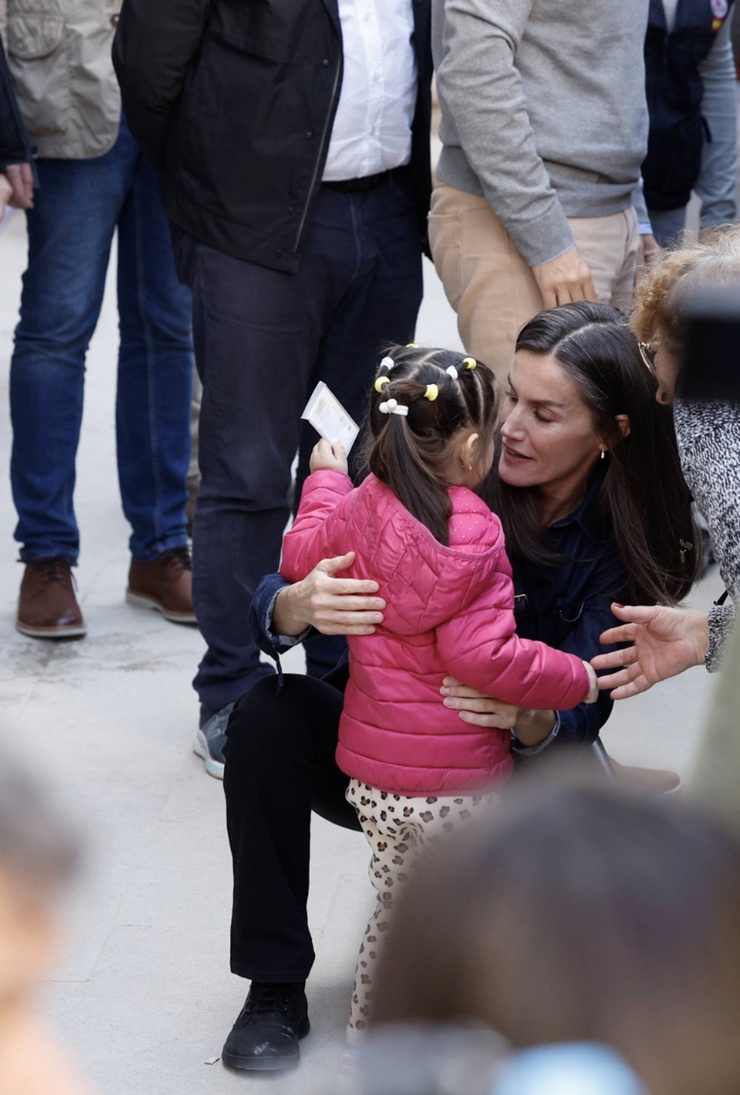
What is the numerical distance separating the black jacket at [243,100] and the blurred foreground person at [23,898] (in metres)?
1.90

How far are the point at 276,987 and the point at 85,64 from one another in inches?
78.7

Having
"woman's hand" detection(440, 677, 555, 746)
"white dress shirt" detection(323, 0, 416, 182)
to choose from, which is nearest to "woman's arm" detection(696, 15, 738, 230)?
"white dress shirt" detection(323, 0, 416, 182)

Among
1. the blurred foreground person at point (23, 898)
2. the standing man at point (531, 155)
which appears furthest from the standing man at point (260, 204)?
the blurred foreground person at point (23, 898)

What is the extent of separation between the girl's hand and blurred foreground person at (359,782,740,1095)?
4.69ft

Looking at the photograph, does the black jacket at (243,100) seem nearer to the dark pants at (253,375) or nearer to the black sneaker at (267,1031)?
the dark pants at (253,375)

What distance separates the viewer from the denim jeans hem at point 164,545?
3.48 meters

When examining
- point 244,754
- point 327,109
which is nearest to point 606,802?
point 244,754

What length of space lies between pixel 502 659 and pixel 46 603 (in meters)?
1.71

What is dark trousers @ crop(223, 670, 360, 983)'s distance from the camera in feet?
6.35

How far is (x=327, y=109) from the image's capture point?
103 inches

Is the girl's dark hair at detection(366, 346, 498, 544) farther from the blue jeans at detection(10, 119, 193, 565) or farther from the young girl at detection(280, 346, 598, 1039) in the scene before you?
the blue jeans at detection(10, 119, 193, 565)

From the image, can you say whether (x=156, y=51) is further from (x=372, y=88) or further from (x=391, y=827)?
(x=391, y=827)

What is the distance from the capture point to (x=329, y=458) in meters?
2.11

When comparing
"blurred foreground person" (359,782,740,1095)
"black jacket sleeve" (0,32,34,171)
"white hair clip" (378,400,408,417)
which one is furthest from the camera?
"black jacket sleeve" (0,32,34,171)
